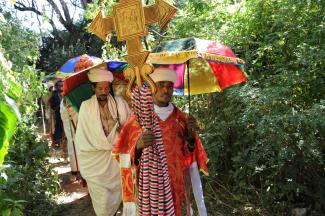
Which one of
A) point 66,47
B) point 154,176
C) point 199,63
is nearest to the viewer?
point 154,176

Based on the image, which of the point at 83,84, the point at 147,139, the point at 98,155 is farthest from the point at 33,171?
the point at 147,139

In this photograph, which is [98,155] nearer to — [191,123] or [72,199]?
[72,199]

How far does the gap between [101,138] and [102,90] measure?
56 centimetres

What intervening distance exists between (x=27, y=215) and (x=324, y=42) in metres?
4.14

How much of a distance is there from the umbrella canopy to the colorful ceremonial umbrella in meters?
1.05

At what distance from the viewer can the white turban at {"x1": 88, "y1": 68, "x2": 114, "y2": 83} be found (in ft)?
14.4

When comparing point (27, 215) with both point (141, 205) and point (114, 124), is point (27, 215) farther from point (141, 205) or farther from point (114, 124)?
point (141, 205)

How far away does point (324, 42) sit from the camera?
420cm

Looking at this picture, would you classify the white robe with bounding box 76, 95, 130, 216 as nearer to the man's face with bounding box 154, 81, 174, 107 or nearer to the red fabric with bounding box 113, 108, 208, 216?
the red fabric with bounding box 113, 108, 208, 216

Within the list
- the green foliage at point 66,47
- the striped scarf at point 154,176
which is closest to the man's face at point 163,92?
the striped scarf at point 154,176

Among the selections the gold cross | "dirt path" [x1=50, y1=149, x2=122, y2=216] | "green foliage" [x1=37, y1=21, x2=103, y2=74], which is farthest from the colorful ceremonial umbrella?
"green foliage" [x1=37, y1=21, x2=103, y2=74]

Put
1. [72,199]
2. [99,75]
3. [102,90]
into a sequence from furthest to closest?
1. [72,199]
2. [102,90]
3. [99,75]

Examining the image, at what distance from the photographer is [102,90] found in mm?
4488

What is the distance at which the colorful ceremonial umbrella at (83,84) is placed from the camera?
14.9 feet
